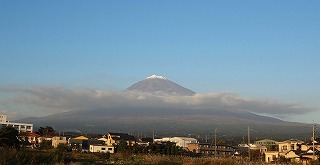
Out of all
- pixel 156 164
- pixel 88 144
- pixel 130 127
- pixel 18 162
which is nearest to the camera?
pixel 18 162

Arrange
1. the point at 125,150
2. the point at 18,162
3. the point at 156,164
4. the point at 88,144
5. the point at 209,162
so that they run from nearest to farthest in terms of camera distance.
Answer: the point at 18,162
the point at 209,162
the point at 156,164
the point at 125,150
the point at 88,144

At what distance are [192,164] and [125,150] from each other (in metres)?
14.8

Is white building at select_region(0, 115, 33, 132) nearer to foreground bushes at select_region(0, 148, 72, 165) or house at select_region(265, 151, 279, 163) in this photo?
house at select_region(265, 151, 279, 163)

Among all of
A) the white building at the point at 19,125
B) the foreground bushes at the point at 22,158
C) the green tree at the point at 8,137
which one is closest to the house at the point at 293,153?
the foreground bushes at the point at 22,158

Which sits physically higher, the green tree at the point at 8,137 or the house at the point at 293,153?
the green tree at the point at 8,137

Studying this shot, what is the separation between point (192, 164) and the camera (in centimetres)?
1897

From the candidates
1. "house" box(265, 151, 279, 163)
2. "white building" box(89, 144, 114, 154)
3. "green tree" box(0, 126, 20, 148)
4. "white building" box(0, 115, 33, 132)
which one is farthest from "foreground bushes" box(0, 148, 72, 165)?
"white building" box(0, 115, 33, 132)

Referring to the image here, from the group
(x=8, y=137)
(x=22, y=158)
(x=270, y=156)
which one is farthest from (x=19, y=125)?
(x=22, y=158)

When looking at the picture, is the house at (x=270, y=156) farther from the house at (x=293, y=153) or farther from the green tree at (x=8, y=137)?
the green tree at (x=8, y=137)

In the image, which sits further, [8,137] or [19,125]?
[19,125]

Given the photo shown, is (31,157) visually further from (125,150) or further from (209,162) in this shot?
(125,150)

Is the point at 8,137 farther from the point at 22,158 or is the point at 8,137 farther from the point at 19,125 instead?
the point at 19,125

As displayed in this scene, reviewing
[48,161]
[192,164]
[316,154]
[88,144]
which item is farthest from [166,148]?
[48,161]

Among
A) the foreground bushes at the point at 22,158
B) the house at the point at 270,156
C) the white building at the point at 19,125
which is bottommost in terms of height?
the house at the point at 270,156
